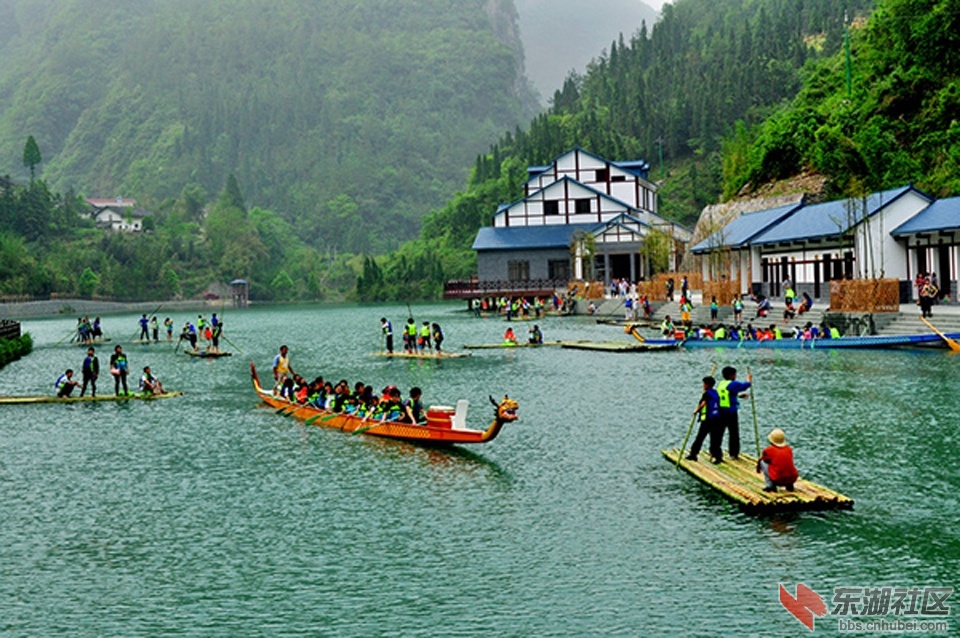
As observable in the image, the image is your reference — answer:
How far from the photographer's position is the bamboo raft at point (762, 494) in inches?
739

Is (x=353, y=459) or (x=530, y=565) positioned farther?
(x=353, y=459)

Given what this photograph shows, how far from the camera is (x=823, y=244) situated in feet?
206

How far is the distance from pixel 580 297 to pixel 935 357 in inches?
2080

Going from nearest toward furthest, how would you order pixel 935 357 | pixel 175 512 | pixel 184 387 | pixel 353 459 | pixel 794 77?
pixel 175 512 → pixel 353 459 → pixel 935 357 → pixel 184 387 → pixel 794 77

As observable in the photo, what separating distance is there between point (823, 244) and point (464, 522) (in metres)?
49.1

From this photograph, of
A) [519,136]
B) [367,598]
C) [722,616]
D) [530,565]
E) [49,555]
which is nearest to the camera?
[722,616]

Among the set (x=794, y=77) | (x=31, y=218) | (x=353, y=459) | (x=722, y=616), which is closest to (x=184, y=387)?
(x=353, y=459)

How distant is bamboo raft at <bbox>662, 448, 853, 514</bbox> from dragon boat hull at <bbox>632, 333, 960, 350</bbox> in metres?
26.6

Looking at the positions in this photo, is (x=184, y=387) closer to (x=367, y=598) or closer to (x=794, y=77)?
(x=367, y=598)

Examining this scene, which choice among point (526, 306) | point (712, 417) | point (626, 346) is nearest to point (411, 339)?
point (626, 346)

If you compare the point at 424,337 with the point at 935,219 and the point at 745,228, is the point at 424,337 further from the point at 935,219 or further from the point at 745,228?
the point at 745,228

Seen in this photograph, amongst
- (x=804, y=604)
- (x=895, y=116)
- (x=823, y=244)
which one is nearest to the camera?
(x=804, y=604)

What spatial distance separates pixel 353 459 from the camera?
26.3 metres

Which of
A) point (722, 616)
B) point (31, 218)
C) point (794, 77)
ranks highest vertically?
point (794, 77)
